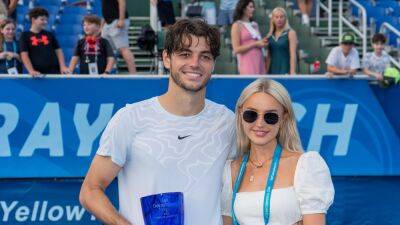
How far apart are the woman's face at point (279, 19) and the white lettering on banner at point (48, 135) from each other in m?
2.91

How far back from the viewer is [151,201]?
3818 millimetres

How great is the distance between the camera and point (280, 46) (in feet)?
31.3

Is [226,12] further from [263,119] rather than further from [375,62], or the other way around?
[263,119]

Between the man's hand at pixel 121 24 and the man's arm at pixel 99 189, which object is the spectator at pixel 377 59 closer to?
the man's hand at pixel 121 24

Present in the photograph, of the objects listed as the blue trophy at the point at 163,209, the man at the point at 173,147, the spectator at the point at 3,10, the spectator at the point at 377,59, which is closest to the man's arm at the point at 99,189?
the man at the point at 173,147

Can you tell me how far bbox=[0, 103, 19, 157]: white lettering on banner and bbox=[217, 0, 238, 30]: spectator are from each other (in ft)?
13.8

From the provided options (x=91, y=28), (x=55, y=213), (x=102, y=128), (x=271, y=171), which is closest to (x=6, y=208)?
(x=55, y=213)

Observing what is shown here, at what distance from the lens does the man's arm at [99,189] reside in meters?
3.84

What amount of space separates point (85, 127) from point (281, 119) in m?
4.09

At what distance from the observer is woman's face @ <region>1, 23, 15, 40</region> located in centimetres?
935

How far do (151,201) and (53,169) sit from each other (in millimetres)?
4278

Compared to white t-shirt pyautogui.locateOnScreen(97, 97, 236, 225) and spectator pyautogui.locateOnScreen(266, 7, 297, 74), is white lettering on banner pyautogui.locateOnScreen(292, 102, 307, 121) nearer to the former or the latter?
spectator pyautogui.locateOnScreen(266, 7, 297, 74)

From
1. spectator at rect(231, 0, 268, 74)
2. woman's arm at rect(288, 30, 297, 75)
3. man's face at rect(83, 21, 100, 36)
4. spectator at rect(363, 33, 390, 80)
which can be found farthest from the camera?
spectator at rect(363, 33, 390, 80)

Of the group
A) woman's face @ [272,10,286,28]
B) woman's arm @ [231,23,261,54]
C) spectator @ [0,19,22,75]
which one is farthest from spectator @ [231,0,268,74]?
spectator @ [0,19,22,75]
